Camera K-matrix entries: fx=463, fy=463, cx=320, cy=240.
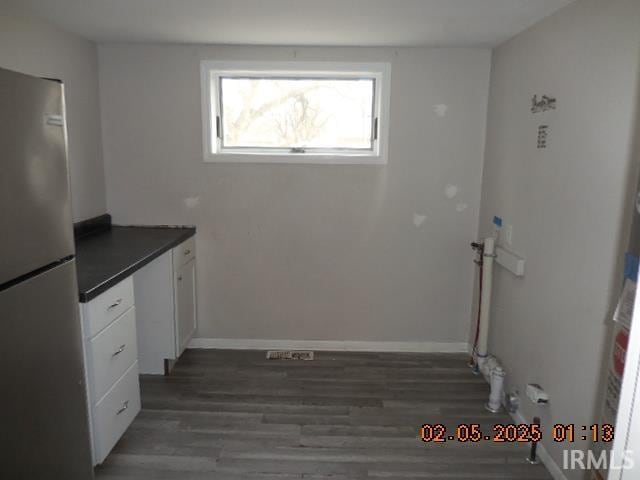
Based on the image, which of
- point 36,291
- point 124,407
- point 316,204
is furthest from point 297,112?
point 36,291

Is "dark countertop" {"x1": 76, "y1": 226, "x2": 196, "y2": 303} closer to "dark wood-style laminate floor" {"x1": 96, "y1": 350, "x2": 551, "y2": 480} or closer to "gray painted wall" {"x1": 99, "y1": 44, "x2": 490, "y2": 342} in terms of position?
"gray painted wall" {"x1": 99, "y1": 44, "x2": 490, "y2": 342}

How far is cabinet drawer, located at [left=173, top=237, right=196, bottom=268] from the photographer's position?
2938 millimetres

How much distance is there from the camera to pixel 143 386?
290 cm

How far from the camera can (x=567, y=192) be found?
6.75ft

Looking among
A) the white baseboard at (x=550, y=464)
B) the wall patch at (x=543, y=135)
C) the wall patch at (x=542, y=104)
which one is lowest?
the white baseboard at (x=550, y=464)

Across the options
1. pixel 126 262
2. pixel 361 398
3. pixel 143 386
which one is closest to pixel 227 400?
pixel 143 386

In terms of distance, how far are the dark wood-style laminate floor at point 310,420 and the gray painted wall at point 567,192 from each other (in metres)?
0.40

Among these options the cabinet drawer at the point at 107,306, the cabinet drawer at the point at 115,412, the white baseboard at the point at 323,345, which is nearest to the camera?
the cabinet drawer at the point at 107,306

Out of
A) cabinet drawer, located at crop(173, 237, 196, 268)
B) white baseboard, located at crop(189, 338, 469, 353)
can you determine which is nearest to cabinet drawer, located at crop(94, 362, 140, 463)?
cabinet drawer, located at crop(173, 237, 196, 268)

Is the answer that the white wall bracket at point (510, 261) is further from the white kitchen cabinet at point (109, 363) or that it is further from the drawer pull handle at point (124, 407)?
the drawer pull handle at point (124, 407)

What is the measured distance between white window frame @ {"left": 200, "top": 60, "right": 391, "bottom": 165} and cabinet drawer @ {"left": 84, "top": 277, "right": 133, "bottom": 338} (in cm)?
126

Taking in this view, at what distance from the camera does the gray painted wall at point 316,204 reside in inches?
122

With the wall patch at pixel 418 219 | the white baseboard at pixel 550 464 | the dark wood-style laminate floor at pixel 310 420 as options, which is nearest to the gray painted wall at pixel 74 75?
the dark wood-style laminate floor at pixel 310 420

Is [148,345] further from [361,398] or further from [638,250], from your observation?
[638,250]
